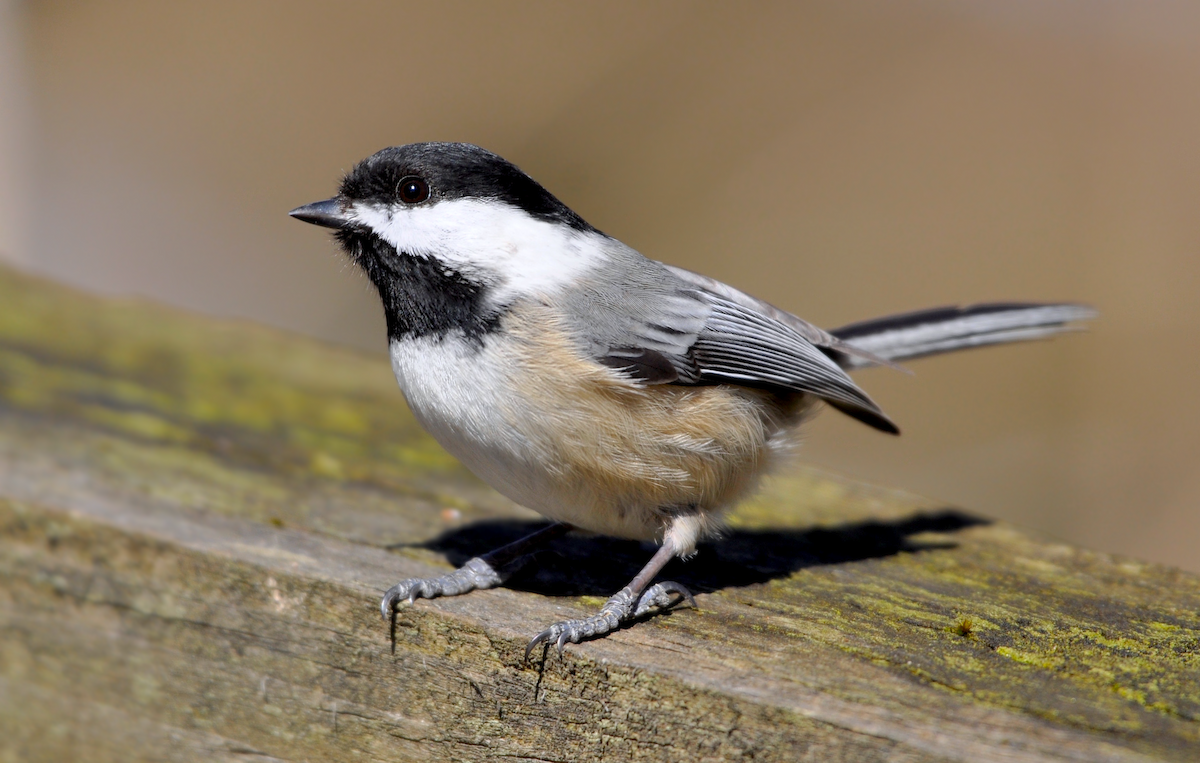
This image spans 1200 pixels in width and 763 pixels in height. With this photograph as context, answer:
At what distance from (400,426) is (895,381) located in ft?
10.1

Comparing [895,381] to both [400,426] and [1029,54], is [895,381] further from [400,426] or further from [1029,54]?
[400,426]

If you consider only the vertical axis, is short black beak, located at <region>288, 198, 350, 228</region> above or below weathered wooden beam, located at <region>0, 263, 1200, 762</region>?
above

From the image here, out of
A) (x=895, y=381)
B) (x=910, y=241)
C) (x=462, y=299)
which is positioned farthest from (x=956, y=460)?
(x=462, y=299)

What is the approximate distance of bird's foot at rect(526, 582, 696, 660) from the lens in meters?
1.63

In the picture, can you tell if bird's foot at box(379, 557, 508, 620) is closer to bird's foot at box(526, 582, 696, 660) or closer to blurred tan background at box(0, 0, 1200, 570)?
bird's foot at box(526, 582, 696, 660)

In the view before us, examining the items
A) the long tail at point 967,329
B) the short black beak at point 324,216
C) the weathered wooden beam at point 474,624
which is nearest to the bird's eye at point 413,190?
the short black beak at point 324,216

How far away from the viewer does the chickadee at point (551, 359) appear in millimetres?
1968

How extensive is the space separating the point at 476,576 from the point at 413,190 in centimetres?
79

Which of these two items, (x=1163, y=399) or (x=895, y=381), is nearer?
(x=1163, y=399)

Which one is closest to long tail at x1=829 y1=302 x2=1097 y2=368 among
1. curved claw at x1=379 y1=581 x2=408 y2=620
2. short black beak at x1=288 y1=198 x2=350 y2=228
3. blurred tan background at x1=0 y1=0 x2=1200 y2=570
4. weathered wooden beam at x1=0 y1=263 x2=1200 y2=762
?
weathered wooden beam at x1=0 y1=263 x2=1200 y2=762

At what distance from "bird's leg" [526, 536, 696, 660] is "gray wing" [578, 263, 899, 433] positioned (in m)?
0.37

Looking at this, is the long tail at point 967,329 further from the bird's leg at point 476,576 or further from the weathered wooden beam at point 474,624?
the bird's leg at point 476,576

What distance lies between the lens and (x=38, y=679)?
82.4 inches

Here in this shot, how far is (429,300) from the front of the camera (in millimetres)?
2055
